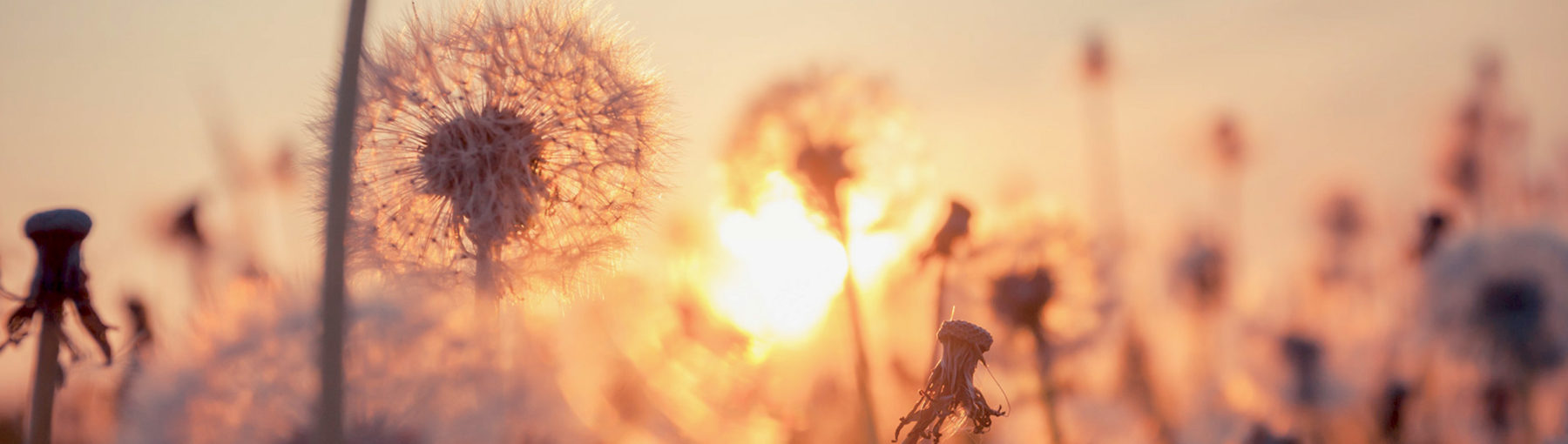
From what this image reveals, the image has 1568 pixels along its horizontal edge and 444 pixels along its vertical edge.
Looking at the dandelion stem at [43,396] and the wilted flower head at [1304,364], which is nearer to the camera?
the dandelion stem at [43,396]

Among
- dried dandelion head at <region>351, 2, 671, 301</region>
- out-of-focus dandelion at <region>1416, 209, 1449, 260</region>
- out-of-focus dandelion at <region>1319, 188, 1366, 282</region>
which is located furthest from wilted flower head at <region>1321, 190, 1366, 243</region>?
dried dandelion head at <region>351, 2, 671, 301</region>

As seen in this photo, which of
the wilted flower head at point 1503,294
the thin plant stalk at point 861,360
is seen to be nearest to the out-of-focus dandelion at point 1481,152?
the wilted flower head at point 1503,294

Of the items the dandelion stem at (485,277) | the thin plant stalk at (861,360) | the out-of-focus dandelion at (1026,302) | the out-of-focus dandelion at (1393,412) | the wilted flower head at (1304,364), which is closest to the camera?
the dandelion stem at (485,277)

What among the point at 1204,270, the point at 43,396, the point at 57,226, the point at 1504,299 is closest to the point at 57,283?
the point at 57,226

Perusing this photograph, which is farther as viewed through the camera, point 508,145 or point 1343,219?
point 1343,219

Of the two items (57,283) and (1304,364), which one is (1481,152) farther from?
(57,283)

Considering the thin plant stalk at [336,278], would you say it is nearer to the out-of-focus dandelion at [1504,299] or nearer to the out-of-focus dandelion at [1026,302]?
the out-of-focus dandelion at [1026,302]
